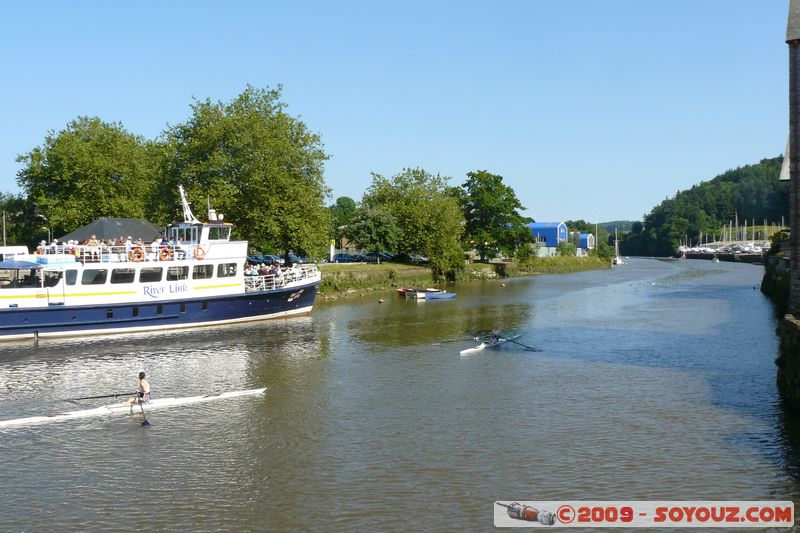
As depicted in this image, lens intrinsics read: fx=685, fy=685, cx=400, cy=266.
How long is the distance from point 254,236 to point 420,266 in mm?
33372

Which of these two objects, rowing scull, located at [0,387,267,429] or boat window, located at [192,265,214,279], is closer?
rowing scull, located at [0,387,267,429]

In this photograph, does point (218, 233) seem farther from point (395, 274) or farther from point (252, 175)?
point (395, 274)

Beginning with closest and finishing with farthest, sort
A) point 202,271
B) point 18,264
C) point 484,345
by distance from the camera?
point 484,345, point 18,264, point 202,271

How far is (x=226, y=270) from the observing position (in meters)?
49.3

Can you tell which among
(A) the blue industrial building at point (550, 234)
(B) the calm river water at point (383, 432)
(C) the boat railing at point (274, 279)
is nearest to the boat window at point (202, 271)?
(C) the boat railing at point (274, 279)

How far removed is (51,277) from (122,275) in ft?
13.5

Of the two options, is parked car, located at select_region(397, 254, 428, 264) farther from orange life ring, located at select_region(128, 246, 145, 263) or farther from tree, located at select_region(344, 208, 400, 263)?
orange life ring, located at select_region(128, 246, 145, 263)

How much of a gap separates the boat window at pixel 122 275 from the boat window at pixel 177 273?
2388 mm

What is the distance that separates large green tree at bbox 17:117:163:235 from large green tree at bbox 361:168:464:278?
35.0 m

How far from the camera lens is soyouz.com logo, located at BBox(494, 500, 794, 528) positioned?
16484 mm

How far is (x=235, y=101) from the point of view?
71875mm

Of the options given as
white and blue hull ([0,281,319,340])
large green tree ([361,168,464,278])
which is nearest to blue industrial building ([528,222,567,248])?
large green tree ([361,168,464,278])

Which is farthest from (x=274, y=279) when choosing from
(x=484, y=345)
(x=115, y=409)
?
(x=115, y=409)

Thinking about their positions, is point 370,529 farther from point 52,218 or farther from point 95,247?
point 52,218
